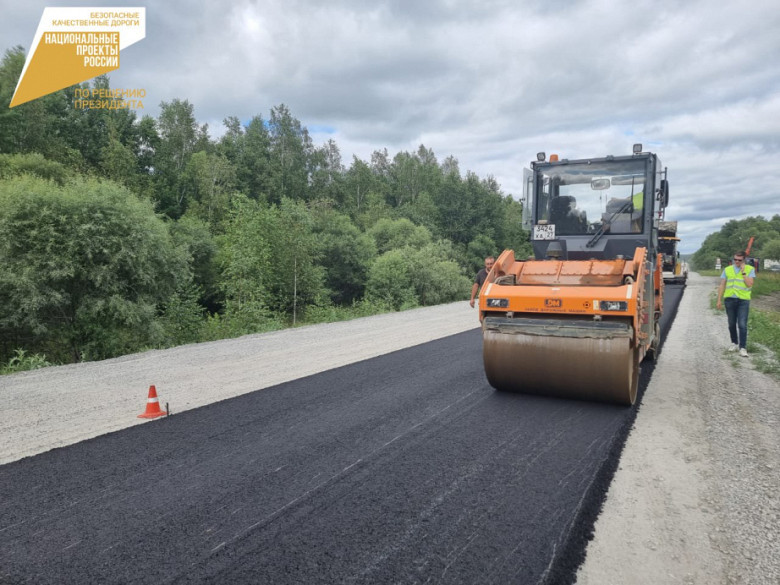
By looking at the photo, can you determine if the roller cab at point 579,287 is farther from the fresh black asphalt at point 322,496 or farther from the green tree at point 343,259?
the green tree at point 343,259

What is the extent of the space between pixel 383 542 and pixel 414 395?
2.88 meters

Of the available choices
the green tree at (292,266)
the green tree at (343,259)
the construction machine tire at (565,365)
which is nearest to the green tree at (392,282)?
the green tree at (292,266)

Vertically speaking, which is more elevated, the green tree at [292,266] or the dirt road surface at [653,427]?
the green tree at [292,266]

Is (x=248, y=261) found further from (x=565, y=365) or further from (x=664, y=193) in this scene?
(x=565, y=365)

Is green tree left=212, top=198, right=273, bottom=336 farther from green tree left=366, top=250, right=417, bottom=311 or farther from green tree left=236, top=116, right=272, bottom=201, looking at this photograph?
green tree left=236, top=116, right=272, bottom=201

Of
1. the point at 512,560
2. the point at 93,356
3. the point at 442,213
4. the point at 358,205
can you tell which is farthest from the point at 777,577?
the point at 358,205

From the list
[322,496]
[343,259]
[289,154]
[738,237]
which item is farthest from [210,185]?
[738,237]

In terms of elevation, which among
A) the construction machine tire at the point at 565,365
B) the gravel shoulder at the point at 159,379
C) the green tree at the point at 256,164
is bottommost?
the gravel shoulder at the point at 159,379

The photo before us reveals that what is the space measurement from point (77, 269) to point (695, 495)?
11.6 m

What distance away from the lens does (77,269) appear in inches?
404

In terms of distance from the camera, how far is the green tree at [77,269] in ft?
32.2

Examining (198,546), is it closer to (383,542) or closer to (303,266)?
(383,542)

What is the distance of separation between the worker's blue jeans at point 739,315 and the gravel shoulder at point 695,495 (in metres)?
2.19

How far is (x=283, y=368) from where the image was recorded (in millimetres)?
7090
